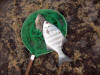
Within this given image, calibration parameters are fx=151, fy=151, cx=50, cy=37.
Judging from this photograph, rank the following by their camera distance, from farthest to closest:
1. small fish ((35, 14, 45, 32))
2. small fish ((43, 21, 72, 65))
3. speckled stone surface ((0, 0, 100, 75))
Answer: speckled stone surface ((0, 0, 100, 75)), small fish ((35, 14, 45, 32)), small fish ((43, 21, 72, 65))

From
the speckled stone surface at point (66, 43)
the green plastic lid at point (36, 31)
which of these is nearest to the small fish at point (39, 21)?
the green plastic lid at point (36, 31)

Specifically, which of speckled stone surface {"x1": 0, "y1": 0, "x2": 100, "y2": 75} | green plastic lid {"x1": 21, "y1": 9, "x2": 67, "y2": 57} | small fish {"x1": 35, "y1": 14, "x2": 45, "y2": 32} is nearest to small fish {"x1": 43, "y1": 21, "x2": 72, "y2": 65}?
small fish {"x1": 35, "y1": 14, "x2": 45, "y2": 32}

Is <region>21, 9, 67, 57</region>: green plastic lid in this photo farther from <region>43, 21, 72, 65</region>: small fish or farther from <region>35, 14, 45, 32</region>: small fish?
<region>43, 21, 72, 65</region>: small fish

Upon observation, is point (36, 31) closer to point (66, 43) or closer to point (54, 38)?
point (54, 38)

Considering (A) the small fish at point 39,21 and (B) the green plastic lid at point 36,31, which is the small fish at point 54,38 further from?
(B) the green plastic lid at point 36,31

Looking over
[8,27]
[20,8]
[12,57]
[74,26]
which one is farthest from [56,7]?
[12,57]

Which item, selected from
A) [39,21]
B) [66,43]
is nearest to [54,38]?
[39,21]
